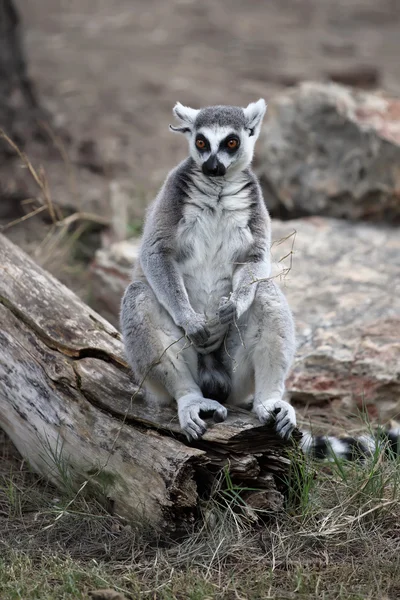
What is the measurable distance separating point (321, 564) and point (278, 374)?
107 cm

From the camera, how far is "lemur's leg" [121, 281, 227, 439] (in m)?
4.44

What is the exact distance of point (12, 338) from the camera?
4766 mm

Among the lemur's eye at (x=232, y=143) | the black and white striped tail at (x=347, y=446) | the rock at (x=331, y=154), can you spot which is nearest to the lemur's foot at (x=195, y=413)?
the black and white striped tail at (x=347, y=446)

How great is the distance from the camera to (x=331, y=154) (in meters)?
8.38

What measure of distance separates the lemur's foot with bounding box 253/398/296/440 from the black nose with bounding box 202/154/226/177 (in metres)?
1.38

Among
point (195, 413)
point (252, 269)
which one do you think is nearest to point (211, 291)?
point (252, 269)

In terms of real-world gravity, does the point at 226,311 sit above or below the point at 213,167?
below

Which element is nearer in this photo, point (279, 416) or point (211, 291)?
point (279, 416)

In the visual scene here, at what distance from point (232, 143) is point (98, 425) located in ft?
6.07

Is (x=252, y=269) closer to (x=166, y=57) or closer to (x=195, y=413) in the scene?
(x=195, y=413)

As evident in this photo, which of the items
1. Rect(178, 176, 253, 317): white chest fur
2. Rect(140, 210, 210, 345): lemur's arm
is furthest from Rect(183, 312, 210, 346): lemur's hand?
Rect(178, 176, 253, 317): white chest fur

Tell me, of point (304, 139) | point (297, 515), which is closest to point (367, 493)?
point (297, 515)

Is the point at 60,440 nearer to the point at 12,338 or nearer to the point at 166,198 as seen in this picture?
the point at 12,338

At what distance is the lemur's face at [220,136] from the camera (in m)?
4.68
